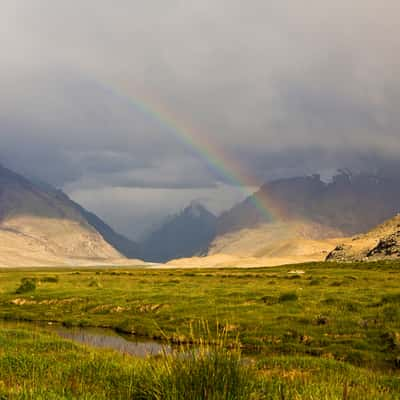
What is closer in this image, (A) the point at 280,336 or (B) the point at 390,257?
(A) the point at 280,336

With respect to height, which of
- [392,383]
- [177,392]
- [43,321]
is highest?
[177,392]

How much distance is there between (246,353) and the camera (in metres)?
27.0

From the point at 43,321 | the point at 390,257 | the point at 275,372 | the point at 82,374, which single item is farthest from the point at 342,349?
the point at 390,257

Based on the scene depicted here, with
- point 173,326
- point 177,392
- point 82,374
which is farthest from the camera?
point 173,326

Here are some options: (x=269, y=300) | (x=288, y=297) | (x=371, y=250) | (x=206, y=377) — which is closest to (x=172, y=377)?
(x=206, y=377)

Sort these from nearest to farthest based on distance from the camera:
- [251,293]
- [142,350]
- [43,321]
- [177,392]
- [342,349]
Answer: [177,392] → [342,349] → [142,350] → [43,321] → [251,293]

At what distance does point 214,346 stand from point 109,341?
75.8ft

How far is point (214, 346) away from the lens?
1027cm

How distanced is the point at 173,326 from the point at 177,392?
2626 centimetres

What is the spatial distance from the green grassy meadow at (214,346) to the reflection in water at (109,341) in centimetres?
135

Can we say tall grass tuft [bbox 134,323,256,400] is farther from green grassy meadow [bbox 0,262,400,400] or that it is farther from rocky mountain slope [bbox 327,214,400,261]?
rocky mountain slope [bbox 327,214,400,261]

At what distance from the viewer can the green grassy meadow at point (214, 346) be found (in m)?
10.2

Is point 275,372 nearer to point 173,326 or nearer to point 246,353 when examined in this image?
point 246,353

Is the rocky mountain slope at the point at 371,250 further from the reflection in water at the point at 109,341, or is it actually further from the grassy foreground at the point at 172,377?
the grassy foreground at the point at 172,377
